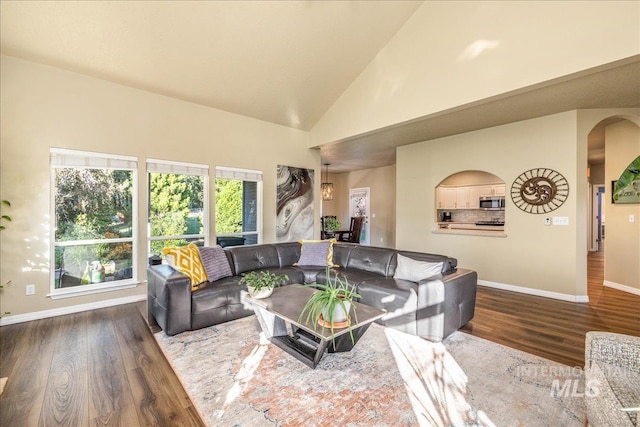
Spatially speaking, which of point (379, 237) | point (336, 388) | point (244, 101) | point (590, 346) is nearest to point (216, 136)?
point (244, 101)

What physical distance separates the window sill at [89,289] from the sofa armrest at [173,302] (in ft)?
4.68

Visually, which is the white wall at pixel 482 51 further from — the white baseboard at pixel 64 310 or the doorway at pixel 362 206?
the doorway at pixel 362 206

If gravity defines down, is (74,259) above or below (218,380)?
above

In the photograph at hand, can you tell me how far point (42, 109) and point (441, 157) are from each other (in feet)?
20.8

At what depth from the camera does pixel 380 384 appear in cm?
213

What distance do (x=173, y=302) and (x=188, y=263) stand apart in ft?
1.71

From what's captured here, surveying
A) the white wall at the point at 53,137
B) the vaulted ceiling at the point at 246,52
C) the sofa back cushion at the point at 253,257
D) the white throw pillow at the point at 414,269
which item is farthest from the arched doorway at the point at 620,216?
the white wall at the point at 53,137

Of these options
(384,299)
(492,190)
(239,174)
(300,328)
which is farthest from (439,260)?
(492,190)

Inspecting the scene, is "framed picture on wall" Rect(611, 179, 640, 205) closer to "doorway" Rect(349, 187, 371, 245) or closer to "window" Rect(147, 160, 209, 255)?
"doorway" Rect(349, 187, 371, 245)

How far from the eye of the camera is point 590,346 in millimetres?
1564

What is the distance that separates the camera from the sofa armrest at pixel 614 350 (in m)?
1.45

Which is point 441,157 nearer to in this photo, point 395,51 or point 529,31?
point 395,51

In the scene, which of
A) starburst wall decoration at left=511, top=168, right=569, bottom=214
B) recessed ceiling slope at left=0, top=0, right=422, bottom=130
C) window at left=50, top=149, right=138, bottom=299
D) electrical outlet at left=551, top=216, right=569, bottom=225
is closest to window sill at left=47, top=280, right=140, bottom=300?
window at left=50, top=149, right=138, bottom=299

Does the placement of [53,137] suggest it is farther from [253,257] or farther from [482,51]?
[482,51]
